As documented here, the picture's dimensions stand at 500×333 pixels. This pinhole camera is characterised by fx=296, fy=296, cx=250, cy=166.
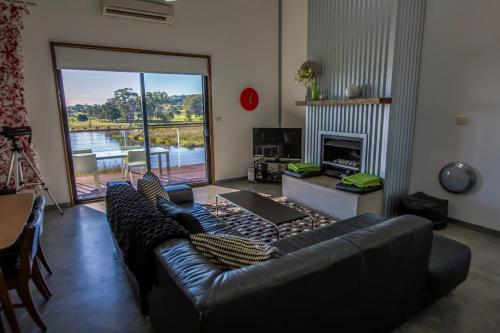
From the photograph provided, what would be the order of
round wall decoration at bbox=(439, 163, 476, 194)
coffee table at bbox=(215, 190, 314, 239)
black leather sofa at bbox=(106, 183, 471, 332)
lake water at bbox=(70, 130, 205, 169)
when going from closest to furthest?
black leather sofa at bbox=(106, 183, 471, 332) < coffee table at bbox=(215, 190, 314, 239) < round wall decoration at bbox=(439, 163, 476, 194) < lake water at bbox=(70, 130, 205, 169)

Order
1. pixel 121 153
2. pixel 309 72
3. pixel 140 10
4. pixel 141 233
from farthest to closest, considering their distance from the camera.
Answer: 1. pixel 121 153
2. pixel 309 72
3. pixel 140 10
4. pixel 141 233

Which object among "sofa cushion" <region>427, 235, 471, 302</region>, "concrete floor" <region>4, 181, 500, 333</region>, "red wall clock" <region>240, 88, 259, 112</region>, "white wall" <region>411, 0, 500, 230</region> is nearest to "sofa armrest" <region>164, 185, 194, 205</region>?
"concrete floor" <region>4, 181, 500, 333</region>

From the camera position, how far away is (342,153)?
14.3 feet

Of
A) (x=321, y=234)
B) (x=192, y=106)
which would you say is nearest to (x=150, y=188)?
(x=321, y=234)

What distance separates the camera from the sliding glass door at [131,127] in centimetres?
449

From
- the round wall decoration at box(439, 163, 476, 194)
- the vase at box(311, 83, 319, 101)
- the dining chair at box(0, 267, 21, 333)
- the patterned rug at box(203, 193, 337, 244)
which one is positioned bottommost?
the patterned rug at box(203, 193, 337, 244)

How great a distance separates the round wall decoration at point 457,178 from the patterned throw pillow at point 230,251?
113 inches

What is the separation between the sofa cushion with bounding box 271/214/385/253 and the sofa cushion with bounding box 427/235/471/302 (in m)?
0.54

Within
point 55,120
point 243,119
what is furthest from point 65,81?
point 243,119

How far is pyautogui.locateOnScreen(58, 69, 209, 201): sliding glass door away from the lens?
4.49 metres

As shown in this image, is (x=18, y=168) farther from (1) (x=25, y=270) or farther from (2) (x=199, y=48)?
(2) (x=199, y=48)

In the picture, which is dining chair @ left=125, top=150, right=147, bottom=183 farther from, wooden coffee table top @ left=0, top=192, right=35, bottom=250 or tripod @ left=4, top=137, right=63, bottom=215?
wooden coffee table top @ left=0, top=192, right=35, bottom=250

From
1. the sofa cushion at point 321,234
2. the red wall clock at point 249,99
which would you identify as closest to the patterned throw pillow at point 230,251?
the sofa cushion at point 321,234

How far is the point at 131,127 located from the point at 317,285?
14.2ft
